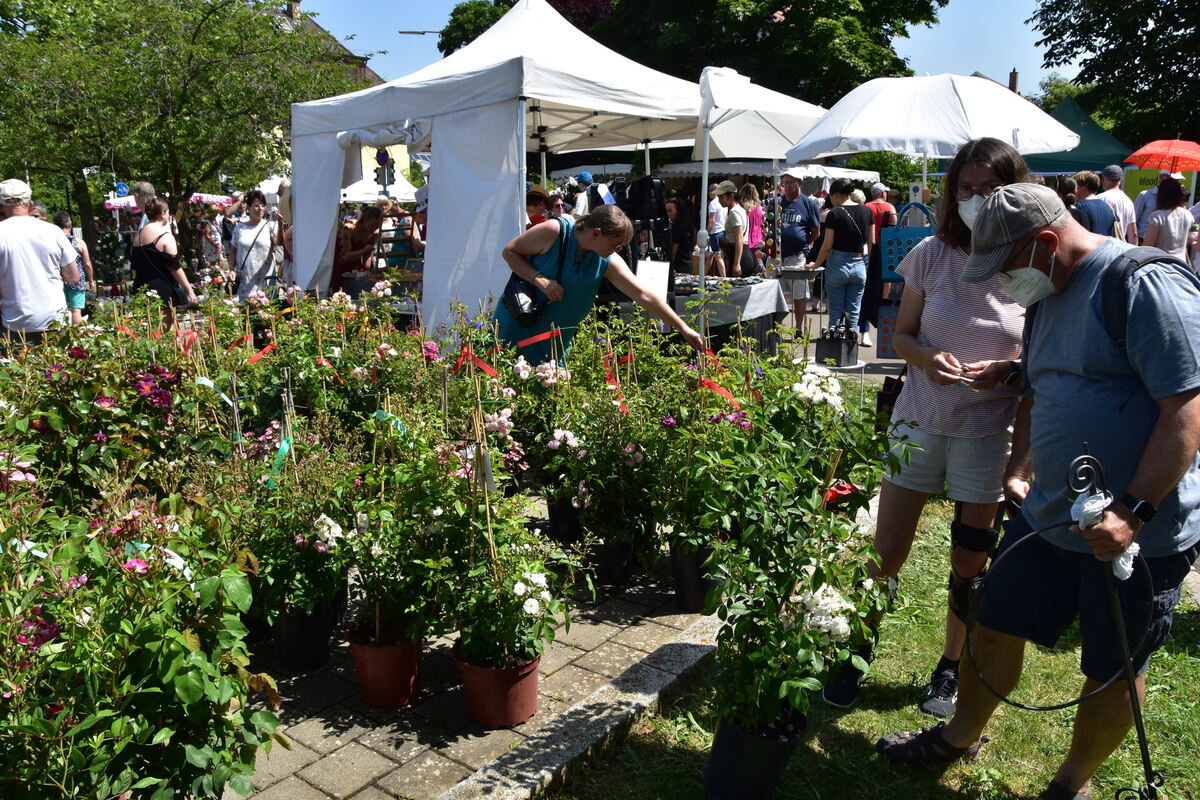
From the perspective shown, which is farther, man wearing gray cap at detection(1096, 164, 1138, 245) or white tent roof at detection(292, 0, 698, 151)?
man wearing gray cap at detection(1096, 164, 1138, 245)

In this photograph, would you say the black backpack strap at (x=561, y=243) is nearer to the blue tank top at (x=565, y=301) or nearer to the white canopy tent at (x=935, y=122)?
the blue tank top at (x=565, y=301)

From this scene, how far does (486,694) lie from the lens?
2.82 meters

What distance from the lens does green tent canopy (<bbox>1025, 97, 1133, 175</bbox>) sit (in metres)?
18.4

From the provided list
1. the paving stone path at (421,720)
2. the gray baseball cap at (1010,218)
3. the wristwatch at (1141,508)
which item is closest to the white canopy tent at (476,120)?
the paving stone path at (421,720)

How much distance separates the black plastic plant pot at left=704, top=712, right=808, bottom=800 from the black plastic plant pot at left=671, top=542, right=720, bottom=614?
3.73ft

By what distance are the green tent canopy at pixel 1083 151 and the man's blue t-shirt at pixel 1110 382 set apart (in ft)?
60.2

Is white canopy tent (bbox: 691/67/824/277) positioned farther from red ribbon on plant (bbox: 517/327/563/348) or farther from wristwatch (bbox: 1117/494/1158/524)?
wristwatch (bbox: 1117/494/1158/524)

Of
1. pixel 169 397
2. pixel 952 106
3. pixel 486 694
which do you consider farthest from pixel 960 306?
pixel 952 106

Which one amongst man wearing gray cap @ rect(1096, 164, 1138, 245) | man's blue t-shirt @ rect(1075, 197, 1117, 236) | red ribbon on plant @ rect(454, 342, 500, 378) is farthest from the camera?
man wearing gray cap @ rect(1096, 164, 1138, 245)

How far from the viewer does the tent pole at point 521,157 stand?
24.2 feet

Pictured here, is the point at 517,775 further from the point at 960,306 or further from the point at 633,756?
the point at 960,306

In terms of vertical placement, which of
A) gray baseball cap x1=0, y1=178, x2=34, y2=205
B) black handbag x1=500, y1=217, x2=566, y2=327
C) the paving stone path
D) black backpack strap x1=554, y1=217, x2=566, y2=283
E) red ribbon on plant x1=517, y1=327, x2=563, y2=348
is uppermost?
gray baseball cap x1=0, y1=178, x2=34, y2=205

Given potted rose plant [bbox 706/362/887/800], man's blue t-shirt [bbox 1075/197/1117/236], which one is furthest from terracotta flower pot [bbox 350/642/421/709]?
man's blue t-shirt [bbox 1075/197/1117/236]

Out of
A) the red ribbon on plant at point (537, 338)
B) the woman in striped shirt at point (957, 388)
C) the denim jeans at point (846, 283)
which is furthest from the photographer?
the denim jeans at point (846, 283)
